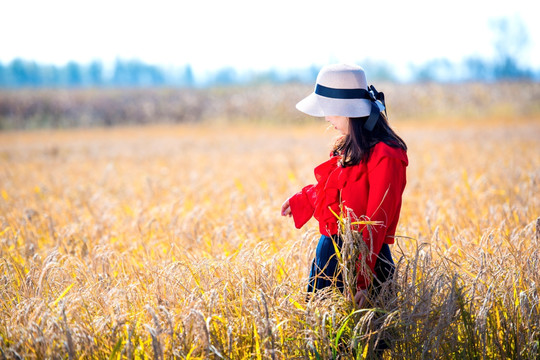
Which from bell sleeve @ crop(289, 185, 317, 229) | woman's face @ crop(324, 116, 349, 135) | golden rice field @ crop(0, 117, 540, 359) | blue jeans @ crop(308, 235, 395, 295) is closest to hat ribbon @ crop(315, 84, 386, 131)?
woman's face @ crop(324, 116, 349, 135)

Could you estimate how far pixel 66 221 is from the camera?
5211 millimetres

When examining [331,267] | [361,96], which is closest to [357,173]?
[361,96]

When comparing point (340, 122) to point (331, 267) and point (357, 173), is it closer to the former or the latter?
point (357, 173)

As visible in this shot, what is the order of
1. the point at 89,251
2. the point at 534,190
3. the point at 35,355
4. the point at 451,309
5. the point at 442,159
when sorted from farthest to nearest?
the point at 442,159, the point at 534,190, the point at 89,251, the point at 451,309, the point at 35,355

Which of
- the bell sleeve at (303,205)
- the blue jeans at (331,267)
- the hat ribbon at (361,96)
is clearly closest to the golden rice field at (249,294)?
the blue jeans at (331,267)

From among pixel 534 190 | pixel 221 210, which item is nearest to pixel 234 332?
pixel 221 210

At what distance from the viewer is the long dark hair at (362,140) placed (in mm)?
2385

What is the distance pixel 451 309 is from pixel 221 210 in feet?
Answer: 11.1

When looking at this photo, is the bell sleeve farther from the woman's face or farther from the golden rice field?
the woman's face

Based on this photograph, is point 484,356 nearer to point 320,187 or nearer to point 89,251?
A: point 320,187

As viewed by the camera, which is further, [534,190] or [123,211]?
[123,211]

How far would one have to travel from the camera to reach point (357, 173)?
7.93 ft

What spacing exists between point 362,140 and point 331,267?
0.69 m

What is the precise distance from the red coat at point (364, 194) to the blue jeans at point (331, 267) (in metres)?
0.07
